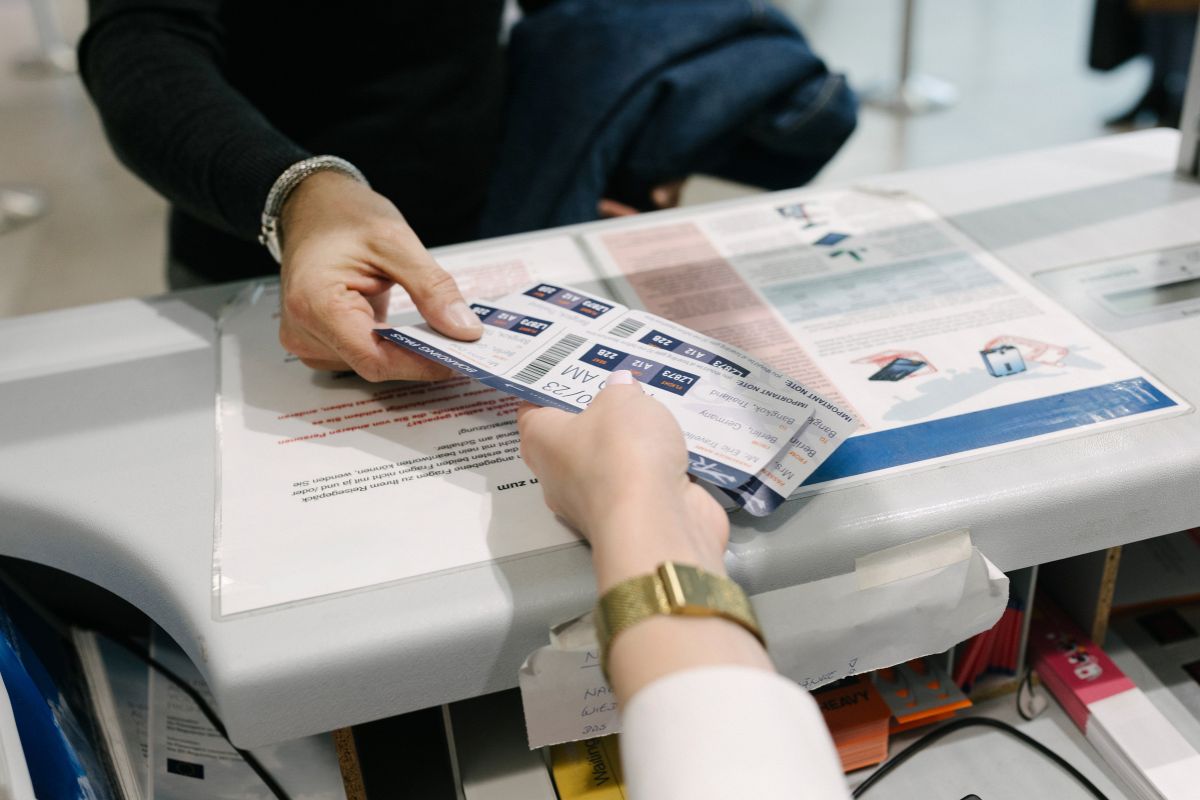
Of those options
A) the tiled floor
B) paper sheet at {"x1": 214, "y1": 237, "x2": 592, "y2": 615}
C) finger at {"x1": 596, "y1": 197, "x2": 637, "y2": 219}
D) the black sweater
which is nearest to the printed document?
paper sheet at {"x1": 214, "y1": 237, "x2": 592, "y2": 615}

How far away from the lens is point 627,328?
667 millimetres

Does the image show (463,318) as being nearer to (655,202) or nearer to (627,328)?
(627,328)

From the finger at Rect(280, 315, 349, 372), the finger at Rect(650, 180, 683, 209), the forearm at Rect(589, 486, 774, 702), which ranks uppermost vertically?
the finger at Rect(650, 180, 683, 209)

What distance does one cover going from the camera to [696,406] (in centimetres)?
59

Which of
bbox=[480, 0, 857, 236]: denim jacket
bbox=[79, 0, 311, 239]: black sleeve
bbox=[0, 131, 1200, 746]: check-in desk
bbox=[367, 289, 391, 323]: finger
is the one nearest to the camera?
bbox=[0, 131, 1200, 746]: check-in desk

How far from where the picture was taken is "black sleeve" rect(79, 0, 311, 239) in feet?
2.73

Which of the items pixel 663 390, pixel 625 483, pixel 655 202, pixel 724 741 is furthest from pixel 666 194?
pixel 724 741

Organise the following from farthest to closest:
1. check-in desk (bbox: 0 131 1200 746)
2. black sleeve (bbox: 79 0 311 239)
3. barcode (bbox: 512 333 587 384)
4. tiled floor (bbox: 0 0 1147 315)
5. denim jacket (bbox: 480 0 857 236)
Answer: tiled floor (bbox: 0 0 1147 315) < denim jacket (bbox: 480 0 857 236) < black sleeve (bbox: 79 0 311 239) < barcode (bbox: 512 333 587 384) < check-in desk (bbox: 0 131 1200 746)

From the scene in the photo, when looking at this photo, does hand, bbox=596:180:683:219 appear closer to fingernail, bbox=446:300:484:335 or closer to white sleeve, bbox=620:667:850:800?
fingernail, bbox=446:300:484:335

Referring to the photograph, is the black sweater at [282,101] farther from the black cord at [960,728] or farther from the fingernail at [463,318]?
the black cord at [960,728]

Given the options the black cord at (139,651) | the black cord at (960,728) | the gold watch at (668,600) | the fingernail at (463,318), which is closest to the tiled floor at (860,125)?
the black cord at (139,651)

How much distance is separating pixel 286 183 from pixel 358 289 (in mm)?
149

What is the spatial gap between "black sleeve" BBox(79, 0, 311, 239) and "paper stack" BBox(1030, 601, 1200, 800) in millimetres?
651

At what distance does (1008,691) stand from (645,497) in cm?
37
